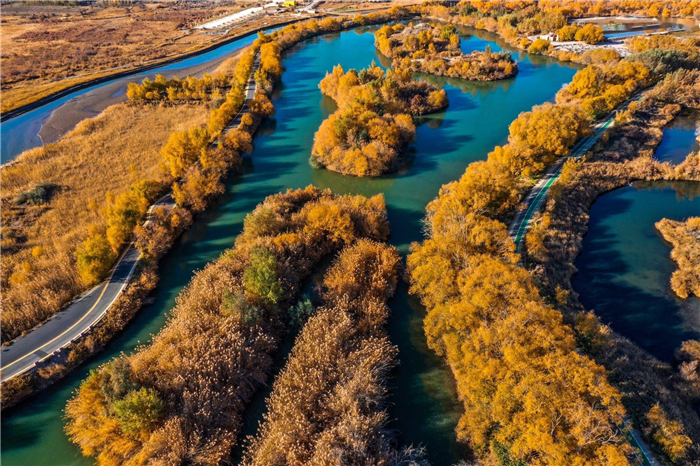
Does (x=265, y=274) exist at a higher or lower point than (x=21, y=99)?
lower

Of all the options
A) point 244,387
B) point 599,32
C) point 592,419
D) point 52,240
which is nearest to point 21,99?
point 52,240

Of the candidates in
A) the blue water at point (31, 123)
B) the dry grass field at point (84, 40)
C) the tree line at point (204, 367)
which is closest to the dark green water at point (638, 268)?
the tree line at point (204, 367)

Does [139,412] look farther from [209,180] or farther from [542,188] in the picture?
[542,188]

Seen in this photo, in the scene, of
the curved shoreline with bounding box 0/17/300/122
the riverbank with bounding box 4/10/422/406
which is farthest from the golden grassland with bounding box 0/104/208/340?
the curved shoreline with bounding box 0/17/300/122

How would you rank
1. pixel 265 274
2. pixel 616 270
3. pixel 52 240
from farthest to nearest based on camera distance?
pixel 52 240, pixel 616 270, pixel 265 274

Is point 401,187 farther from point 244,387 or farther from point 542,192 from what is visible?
point 244,387

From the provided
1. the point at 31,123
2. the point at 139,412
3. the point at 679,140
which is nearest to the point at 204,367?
the point at 139,412

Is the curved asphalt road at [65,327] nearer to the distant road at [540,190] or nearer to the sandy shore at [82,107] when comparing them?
the distant road at [540,190]
